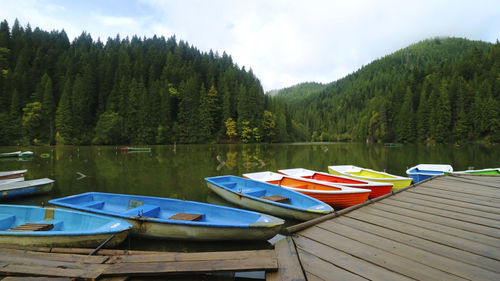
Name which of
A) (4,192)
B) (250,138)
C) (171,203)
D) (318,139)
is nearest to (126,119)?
(250,138)

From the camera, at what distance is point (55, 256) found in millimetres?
3910

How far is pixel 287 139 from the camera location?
3258 inches

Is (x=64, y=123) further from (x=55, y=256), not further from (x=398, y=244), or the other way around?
(x=398, y=244)

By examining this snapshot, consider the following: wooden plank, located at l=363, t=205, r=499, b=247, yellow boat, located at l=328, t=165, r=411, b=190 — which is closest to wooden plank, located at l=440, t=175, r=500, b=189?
yellow boat, located at l=328, t=165, r=411, b=190

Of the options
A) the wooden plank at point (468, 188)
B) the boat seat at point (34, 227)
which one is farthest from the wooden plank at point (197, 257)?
the wooden plank at point (468, 188)

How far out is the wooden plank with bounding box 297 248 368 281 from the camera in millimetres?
2637

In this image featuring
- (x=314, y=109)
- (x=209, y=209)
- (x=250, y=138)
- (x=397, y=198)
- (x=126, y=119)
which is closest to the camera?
(x=397, y=198)

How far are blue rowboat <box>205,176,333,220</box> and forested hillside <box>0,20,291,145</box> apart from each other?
184 feet

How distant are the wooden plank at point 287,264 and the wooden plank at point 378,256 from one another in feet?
1.86

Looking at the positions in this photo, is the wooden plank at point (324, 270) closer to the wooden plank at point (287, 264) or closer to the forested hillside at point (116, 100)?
the wooden plank at point (287, 264)

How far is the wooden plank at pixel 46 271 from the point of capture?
309cm

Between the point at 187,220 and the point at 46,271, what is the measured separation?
10.5ft

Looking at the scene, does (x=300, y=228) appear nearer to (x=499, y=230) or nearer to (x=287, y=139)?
(x=499, y=230)

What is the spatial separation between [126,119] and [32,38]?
5494 centimetres
